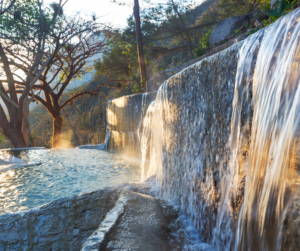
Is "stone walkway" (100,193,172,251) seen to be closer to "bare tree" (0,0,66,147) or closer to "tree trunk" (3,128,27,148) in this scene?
"bare tree" (0,0,66,147)

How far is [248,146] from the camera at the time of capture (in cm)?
144

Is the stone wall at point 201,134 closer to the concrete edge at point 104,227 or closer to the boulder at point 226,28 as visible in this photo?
the concrete edge at point 104,227

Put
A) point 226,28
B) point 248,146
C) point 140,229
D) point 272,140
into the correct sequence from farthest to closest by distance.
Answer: point 226,28 → point 140,229 → point 248,146 → point 272,140

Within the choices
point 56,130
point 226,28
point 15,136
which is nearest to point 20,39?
point 15,136

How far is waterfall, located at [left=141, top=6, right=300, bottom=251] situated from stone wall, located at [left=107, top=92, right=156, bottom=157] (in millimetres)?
4724

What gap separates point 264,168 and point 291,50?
57 centimetres

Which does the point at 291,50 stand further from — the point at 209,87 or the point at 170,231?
the point at 170,231

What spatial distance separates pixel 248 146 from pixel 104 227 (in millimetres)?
1032

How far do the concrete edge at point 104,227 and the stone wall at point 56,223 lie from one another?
273 millimetres

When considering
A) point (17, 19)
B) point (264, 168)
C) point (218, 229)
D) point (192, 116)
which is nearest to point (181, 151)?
point (192, 116)

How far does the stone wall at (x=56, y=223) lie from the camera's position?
234 cm

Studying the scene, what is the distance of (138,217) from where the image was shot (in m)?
1.93

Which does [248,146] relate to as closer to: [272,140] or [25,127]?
[272,140]

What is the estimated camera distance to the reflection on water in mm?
3548
